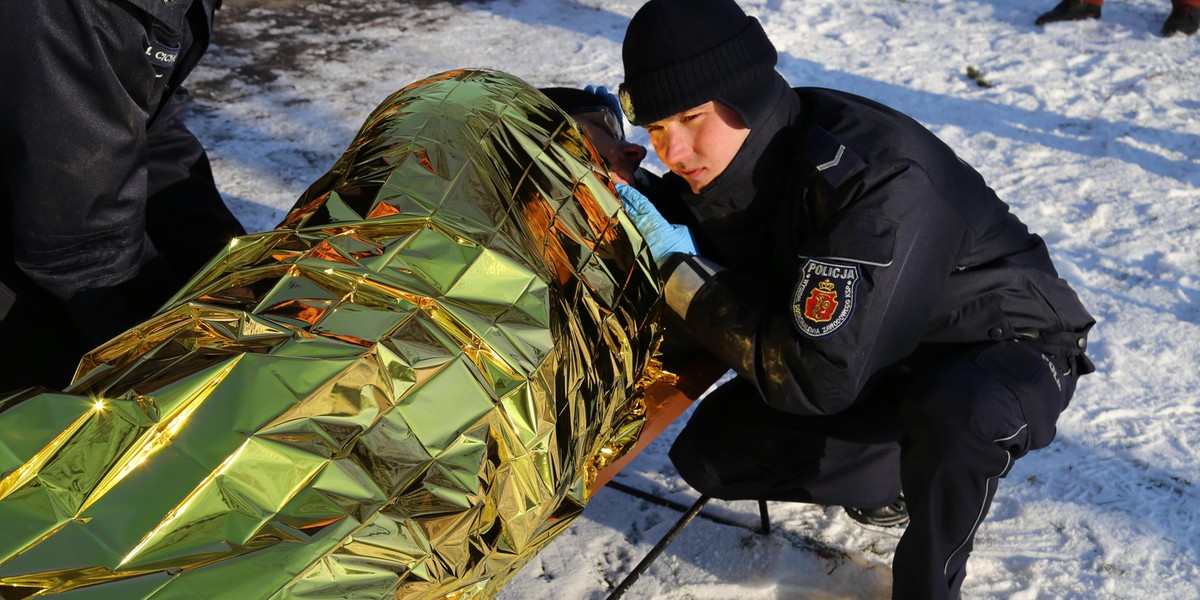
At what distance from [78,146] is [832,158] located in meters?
1.28

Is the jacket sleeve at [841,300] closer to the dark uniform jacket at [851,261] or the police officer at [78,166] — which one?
the dark uniform jacket at [851,261]

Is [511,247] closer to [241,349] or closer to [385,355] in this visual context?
[385,355]

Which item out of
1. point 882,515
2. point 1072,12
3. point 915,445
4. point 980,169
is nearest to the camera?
point 915,445

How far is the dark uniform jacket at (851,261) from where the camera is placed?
1676 mm

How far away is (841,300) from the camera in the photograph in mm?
1643

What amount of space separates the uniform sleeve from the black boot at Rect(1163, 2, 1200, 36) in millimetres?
4816

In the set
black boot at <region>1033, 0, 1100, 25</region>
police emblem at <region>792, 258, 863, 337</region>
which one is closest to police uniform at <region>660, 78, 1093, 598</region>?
police emblem at <region>792, 258, 863, 337</region>

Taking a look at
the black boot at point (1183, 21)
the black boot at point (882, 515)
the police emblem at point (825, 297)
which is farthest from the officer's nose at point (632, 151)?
the black boot at point (1183, 21)

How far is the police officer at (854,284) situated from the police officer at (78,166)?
852 mm

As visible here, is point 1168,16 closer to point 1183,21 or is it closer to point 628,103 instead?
point 1183,21

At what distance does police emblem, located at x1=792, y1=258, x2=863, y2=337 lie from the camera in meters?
1.64

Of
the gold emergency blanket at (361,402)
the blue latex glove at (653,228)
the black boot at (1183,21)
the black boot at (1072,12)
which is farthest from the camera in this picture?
the black boot at (1072,12)

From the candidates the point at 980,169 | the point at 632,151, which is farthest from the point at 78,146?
the point at 980,169

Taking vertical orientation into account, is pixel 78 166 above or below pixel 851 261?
above
